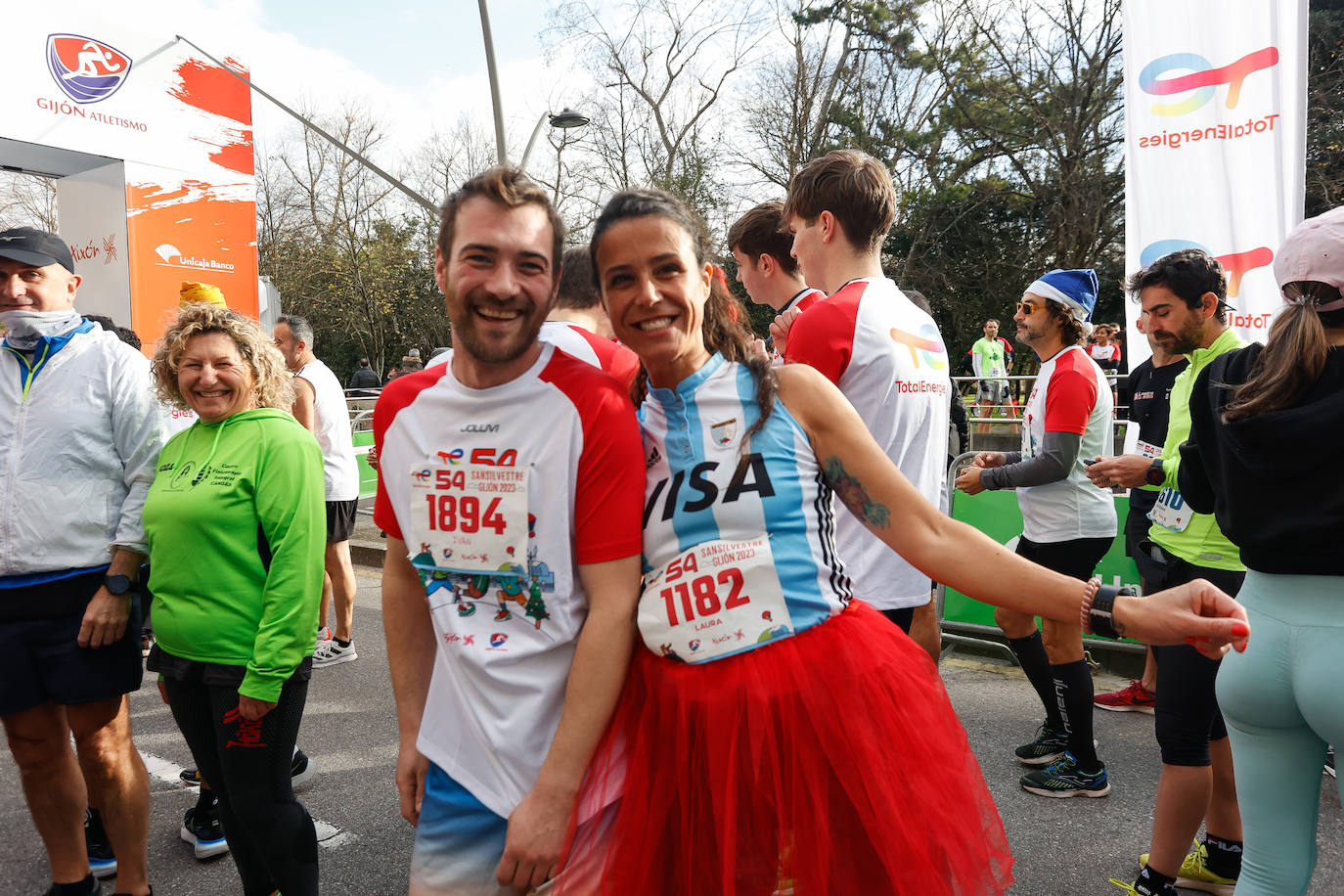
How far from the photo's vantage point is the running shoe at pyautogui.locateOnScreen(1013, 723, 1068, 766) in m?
3.82

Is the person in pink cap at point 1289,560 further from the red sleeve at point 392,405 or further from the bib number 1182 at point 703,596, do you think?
the red sleeve at point 392,405

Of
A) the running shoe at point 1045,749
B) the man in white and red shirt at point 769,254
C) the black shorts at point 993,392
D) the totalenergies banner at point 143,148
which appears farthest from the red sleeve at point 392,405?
the black shorts at point 993,392

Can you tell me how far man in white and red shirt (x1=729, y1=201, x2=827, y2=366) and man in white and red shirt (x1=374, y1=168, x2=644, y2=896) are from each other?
1.71 meters

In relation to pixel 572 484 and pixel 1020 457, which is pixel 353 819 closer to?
pixel 572 484

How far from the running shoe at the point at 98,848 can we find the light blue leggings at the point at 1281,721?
3.64 metres

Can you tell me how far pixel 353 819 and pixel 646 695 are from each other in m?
2.55

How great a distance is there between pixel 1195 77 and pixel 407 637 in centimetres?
580

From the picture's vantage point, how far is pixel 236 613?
8.09 feet

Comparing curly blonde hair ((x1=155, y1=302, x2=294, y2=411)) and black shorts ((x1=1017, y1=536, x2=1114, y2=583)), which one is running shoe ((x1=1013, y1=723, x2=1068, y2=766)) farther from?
curly blonde hair ((x1=155, y1=302, x2=294, y2=411))

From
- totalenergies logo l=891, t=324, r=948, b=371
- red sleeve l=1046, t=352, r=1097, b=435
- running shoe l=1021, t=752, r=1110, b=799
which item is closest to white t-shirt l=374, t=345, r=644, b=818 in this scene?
totalenergies logo l=891, t=324, r=948, b=371

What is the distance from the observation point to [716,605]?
1.50m

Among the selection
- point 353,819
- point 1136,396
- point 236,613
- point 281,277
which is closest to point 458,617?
point 236,613

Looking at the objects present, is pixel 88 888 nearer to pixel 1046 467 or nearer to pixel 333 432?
pixel 333 432

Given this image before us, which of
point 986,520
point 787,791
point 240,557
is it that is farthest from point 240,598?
point 986,520
